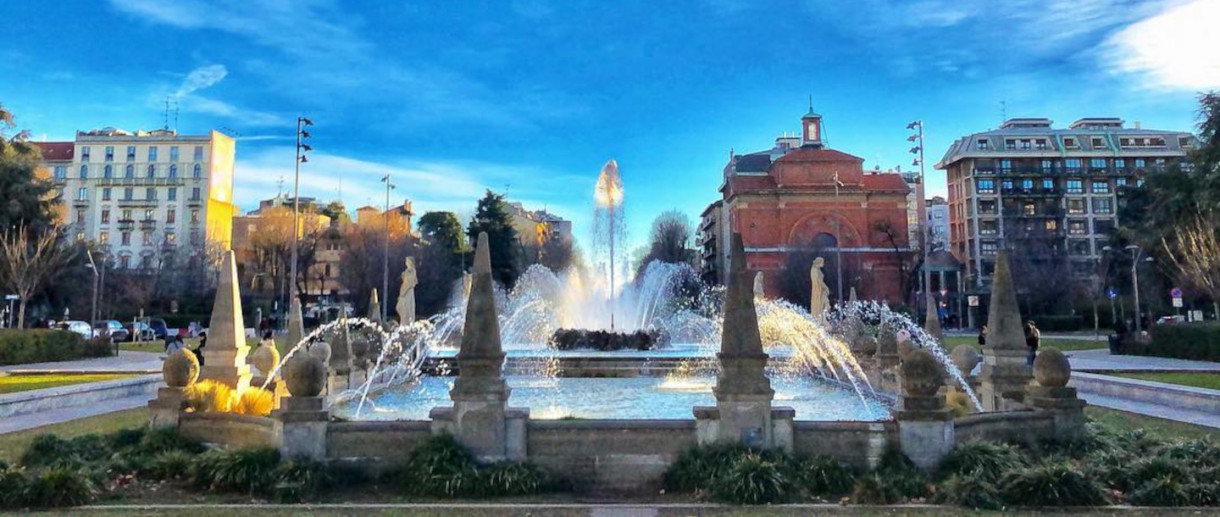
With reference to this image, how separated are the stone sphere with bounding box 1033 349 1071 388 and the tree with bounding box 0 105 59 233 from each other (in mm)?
48177

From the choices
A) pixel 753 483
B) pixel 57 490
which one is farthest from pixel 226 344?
pixel 753 483

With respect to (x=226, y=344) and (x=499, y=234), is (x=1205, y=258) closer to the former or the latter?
(x=226, y=344)

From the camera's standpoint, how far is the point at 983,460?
8.00m

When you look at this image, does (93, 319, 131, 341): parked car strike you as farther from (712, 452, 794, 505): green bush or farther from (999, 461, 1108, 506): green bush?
(999, 461, 1108, 506): green bush

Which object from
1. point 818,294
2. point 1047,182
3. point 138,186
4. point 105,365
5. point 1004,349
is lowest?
point 105,365

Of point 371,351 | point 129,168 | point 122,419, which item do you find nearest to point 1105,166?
point 371,351

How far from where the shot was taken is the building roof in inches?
3376

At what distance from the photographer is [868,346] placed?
62.1 ft

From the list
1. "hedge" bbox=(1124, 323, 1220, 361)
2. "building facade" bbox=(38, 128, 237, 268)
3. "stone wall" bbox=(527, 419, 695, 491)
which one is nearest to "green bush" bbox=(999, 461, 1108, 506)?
"stone wall" bbox=(527, 419, 695, 491)

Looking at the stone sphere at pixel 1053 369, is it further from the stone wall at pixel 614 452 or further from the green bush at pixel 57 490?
the green bush at pixel 57 490

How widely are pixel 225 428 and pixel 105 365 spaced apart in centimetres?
2309

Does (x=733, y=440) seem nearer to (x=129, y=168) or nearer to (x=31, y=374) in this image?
(x=31, y=374)

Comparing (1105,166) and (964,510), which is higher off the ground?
(1105,166)

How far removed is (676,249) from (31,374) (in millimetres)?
83221
